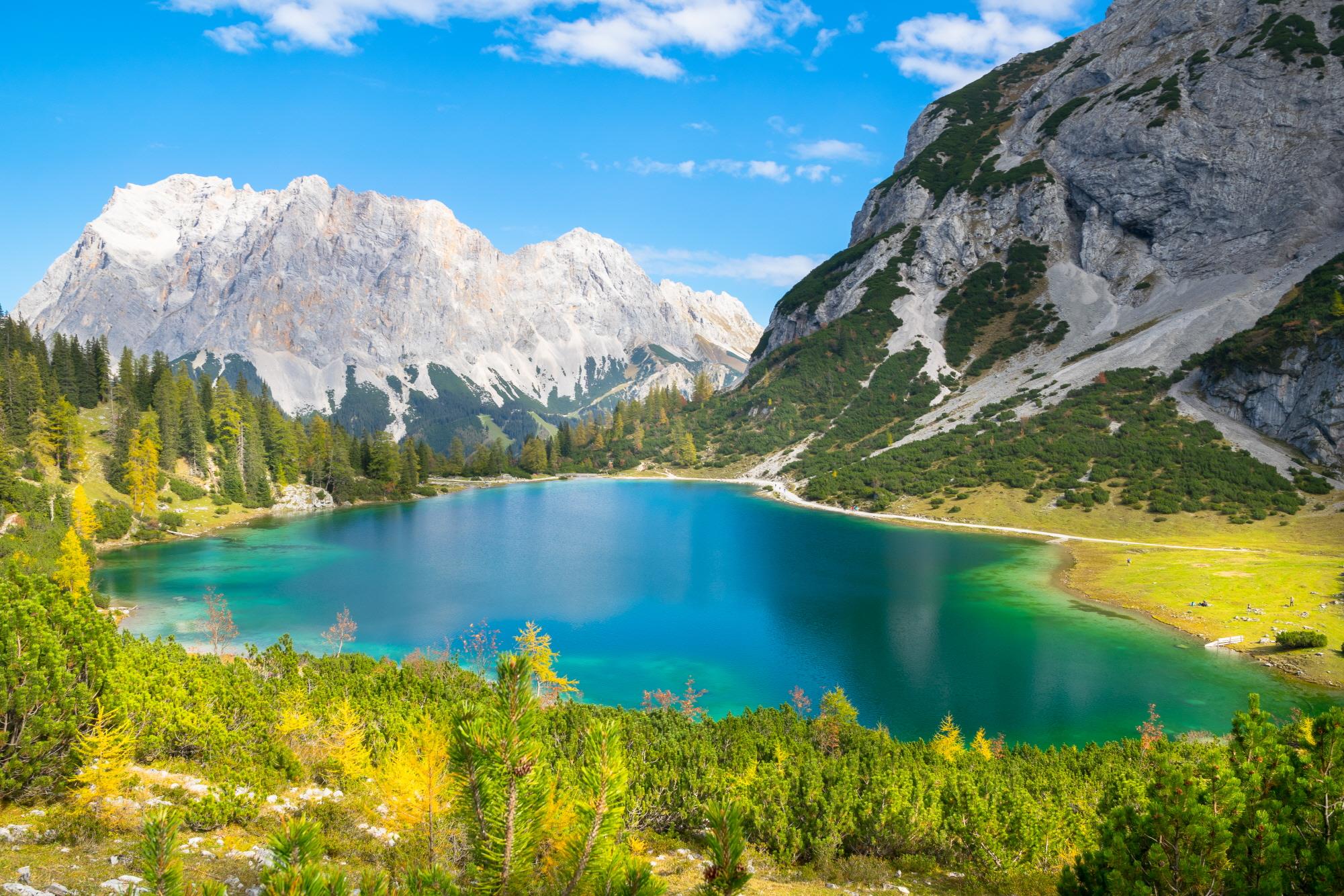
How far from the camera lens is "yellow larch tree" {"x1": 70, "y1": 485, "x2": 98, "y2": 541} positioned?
67438mm

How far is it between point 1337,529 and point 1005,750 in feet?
251

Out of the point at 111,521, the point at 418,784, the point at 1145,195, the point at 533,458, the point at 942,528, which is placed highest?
the point at 1145,195

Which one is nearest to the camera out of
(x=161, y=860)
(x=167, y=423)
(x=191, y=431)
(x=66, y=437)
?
(x=161, y=860)

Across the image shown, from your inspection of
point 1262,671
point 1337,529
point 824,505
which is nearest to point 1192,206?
point 1337,529

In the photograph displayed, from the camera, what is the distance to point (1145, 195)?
152000mm

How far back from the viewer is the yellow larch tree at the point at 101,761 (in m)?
11.1

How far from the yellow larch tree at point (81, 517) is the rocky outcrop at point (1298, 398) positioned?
480 feet

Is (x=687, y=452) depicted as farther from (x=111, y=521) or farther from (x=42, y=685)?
(x=42, y=685)

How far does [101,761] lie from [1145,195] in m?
→ 191

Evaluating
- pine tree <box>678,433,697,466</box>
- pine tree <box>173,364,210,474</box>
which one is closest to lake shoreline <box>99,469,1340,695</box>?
pine tree <box>678,433,697,466</box>

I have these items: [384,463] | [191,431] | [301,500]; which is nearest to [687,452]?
[384,463]

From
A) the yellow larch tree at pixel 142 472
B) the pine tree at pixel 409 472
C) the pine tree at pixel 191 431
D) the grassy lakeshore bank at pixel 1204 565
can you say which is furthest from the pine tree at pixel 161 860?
the pine tree at pixel 409 472

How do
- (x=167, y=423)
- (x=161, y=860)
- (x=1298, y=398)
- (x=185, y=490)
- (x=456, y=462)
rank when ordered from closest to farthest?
(x=161, y=860) < (x=185, y=490) < (x=167, y=423) < (x=1298, y=398) < (x=456, y=462)

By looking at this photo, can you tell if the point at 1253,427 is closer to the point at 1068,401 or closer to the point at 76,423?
the point at 1068,401
